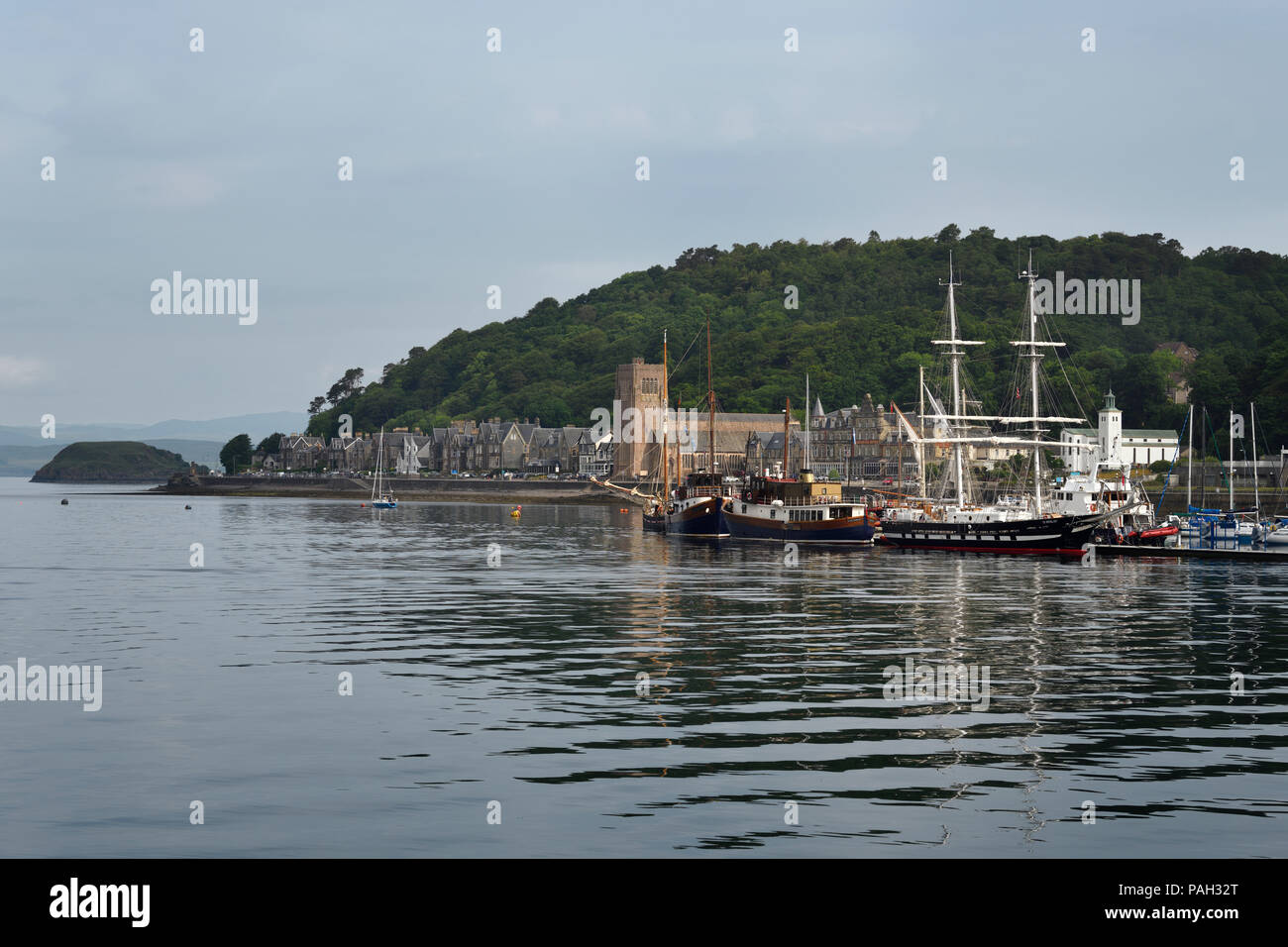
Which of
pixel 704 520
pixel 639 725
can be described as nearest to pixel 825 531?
pixel 704 520

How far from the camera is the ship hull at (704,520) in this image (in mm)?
107188

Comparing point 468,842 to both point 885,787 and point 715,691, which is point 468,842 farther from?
point 715,691

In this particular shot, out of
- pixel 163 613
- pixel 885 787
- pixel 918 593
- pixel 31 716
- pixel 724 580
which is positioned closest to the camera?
pixel 885 787

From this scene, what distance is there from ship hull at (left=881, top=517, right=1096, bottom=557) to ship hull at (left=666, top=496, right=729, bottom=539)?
16.8 m

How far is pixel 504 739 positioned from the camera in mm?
23109

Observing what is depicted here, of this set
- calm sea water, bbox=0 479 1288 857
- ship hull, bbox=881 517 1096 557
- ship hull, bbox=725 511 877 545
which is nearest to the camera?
calm sea water, bbox=0 479 1288 857

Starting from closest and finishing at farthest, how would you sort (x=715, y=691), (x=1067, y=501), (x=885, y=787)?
1. (x=885, y=787)
2. (x=715, y=691)
3. (x=1067, y=501)

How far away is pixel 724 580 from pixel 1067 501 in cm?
5087

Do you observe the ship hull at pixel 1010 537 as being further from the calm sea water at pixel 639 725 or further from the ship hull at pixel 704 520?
the calm sea water at pixel 639 725

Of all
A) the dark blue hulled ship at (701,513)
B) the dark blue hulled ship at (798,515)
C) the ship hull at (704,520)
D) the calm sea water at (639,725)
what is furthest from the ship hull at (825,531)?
the calm sea water at (639,725)

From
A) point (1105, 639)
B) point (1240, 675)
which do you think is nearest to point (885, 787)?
point (1240, 675)

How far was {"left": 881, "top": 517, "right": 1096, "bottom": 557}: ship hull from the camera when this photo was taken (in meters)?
88.8

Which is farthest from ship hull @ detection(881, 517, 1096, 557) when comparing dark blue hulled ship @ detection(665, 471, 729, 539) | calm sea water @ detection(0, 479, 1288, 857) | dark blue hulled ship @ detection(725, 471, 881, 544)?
calm sea water @ detection(0, 479, 1288, 857)

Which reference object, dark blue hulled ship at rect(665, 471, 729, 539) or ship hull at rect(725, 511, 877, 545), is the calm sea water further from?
dark blue hulled ship at rect(665, 471, 729, 539)
